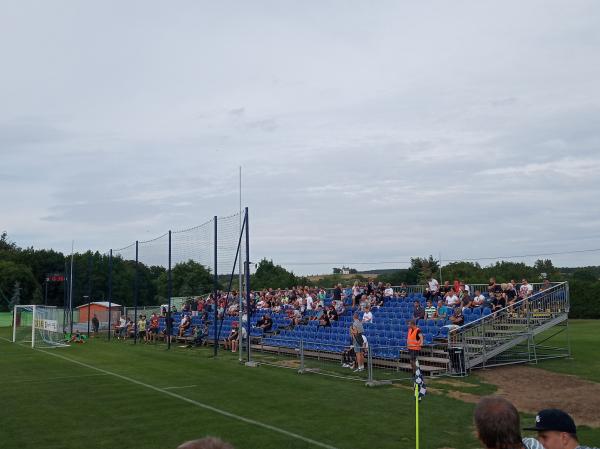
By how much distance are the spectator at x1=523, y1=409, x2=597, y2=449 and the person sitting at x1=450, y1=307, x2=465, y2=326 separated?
54.6ft

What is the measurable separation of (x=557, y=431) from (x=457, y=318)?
1687cm

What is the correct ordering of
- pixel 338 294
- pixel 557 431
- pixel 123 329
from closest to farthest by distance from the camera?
1. pixel 557 431
2. pixel 338 294
3. pixel 123 329

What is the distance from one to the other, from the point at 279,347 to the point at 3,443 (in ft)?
54.4

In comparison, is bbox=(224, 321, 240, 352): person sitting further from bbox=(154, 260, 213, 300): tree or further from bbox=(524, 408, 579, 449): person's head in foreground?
bbox=(524, 408, 579, 449): person's head in foreground

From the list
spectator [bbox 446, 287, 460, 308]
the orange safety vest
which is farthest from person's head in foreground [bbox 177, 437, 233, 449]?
spectator [bbox 446, 287, 460, 308]

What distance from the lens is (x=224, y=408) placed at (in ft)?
43.5

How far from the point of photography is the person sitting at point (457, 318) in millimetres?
19641

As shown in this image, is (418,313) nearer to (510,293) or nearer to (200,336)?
(510,293)

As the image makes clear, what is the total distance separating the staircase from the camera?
717 inches

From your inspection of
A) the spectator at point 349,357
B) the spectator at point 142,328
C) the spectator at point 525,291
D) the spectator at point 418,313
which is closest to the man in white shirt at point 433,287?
the spectator at point 418,313

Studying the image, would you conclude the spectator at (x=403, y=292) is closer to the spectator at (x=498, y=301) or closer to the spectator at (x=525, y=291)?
the spectator at (x=498, y=301)

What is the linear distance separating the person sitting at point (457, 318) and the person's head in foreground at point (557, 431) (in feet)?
54.6

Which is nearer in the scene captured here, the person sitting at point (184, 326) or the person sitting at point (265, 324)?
the person sitting at point (265, 324)

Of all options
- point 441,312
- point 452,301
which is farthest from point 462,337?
point 452,301
